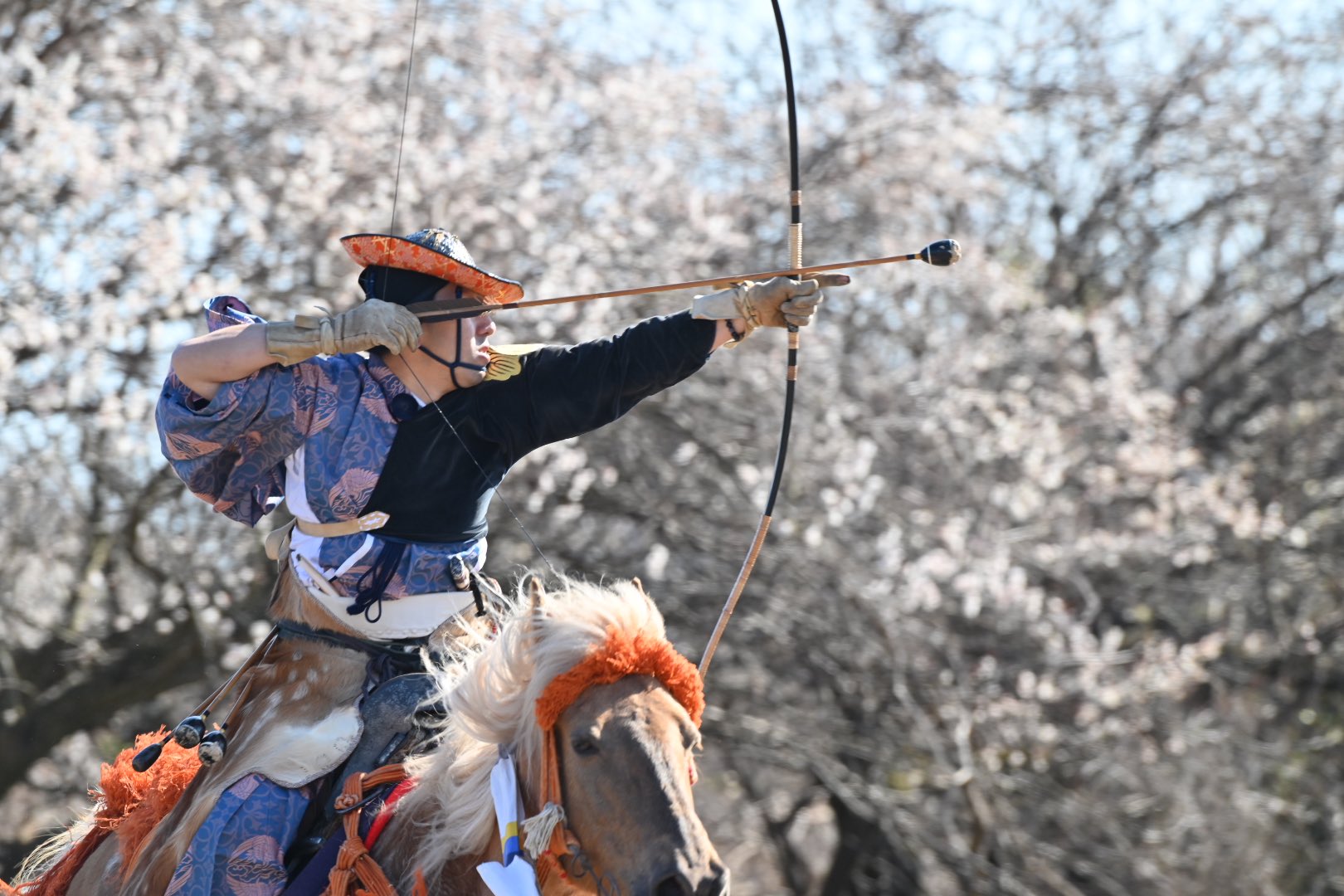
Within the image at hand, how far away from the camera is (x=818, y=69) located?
30.2 feet

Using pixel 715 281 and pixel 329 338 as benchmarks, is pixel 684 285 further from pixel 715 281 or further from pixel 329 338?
pixel 329 338

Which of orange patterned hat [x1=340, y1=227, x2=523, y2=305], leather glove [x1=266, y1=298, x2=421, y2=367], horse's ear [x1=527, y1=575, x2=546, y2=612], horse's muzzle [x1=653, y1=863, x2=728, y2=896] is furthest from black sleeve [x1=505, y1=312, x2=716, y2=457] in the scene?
horse's muzzle [x1=653, y1=863, x2=728, y2=896]

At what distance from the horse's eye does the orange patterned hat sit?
1011mm

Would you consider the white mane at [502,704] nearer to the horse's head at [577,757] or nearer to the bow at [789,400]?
the horse's head at [577,757]

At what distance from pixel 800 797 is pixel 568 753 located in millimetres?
6601

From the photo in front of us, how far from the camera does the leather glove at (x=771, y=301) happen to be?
2729mm

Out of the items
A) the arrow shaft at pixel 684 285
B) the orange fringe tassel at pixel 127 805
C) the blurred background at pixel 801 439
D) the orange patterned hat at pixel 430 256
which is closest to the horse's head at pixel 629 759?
the arrow shaft at pixel 684 285

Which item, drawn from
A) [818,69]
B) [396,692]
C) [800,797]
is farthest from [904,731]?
[396,692]

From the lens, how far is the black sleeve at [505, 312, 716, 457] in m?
2.90

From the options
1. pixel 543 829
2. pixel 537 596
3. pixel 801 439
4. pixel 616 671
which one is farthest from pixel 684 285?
pixel 801 439

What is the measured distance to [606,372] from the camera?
116 inches

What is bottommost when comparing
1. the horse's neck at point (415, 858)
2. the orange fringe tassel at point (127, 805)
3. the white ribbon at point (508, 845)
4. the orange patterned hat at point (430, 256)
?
the orange fringe tassel at point (127, 805)

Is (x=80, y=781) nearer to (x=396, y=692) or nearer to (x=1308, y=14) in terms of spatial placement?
(x=396, y=692)

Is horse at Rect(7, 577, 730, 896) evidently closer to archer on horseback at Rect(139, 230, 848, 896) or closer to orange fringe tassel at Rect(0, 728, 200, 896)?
archer on horseback at Rect(139, 230, 848, 896)
